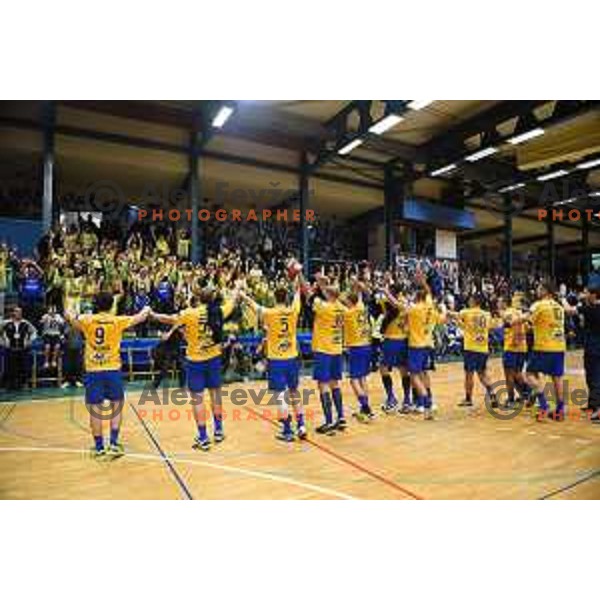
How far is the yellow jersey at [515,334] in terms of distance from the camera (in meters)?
6.60

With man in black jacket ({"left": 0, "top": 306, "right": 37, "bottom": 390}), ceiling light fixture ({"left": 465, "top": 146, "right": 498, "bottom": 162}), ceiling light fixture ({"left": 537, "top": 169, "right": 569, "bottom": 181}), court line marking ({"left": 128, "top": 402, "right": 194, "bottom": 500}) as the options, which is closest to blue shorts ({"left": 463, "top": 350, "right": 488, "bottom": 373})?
court line marking ({"left": 128, "top": 402, "right": 194, "bottom": 500})

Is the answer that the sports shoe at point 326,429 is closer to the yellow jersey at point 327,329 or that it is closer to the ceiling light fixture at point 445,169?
the yellow jersey at point 327,329

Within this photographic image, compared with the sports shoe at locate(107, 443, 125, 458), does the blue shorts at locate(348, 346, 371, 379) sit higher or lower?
higher

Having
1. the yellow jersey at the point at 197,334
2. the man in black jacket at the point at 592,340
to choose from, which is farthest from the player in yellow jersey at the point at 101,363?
the man in black jacket at the point at 592,340

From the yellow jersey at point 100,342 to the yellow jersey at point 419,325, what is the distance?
11.8 ft

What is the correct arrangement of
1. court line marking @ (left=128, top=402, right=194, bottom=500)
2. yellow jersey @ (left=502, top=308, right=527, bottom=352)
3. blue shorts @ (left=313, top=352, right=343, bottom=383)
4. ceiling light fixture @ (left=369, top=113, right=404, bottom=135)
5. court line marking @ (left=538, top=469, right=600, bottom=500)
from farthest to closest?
ceiling light fixture @ (left=369, top=113, right=404, bottom=135)
yellow jersey @ (left=502, top=308, right=527, bottom=352)
blue shorts @ (left=313, top=352, right=343, bottom=383)
court line marking @ (left=128, top=402, right=194, bottom=500)
court line marking @ (left=538, top=469, right=600, bottom=500)

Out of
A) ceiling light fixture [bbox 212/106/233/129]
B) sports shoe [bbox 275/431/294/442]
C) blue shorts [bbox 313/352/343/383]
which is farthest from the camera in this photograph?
ceiling light fixture [bbox 212/106/233/129]

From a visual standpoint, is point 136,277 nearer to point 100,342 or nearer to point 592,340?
point 100,342

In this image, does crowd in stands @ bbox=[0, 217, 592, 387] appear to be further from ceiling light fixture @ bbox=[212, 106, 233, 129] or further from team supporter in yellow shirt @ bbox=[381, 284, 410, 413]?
ceiling light fixture @ bbox=[212, 106, 233, 129]

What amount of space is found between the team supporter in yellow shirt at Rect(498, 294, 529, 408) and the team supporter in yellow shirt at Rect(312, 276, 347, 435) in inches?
100

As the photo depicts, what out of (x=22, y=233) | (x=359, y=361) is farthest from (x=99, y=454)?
(x=22, y=233)

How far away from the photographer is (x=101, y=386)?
466cm

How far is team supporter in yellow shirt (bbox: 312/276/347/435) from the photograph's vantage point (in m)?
5.54

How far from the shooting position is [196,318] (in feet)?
16.3
